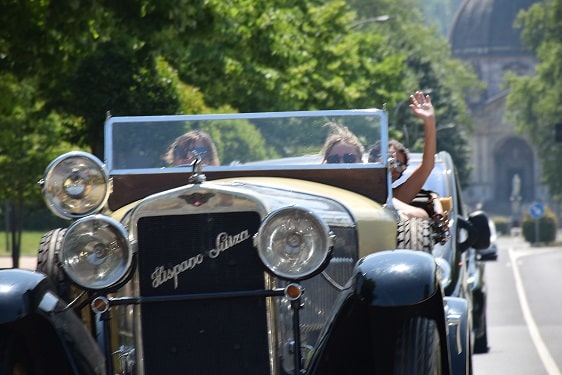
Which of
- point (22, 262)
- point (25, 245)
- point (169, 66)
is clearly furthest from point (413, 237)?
point (25, 245)

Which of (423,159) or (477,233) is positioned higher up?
(423,159)

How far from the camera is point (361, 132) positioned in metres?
8.56

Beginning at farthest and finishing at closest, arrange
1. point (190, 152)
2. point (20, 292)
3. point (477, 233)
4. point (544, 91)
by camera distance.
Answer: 1. point (544, 91)
2. point (477, 233)
3. point (190, 152)
4. point (20, 292)

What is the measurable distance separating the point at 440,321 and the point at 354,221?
0.86m

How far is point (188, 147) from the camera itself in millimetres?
8398

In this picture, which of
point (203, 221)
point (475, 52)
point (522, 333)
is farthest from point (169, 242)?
point (475, 52)

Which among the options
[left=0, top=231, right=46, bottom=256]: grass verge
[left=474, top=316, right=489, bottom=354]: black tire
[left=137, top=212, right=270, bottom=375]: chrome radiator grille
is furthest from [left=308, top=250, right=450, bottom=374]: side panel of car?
[left=0, top=231, right=46, bottom=256]: grass verge

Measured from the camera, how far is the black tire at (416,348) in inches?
264

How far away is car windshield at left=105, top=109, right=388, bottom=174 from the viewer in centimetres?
841

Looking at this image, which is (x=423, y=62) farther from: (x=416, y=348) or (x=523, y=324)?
(x=416, y=348)

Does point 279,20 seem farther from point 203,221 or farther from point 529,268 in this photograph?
point 203,221

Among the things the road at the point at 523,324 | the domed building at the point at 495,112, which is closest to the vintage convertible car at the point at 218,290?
the road at the point at 523,324

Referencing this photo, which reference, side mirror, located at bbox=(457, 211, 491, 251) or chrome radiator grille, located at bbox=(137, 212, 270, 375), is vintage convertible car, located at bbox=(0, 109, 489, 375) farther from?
side mirror, located at bbox=(457, 211, 491, 251)

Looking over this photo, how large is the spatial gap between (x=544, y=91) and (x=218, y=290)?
260ft
